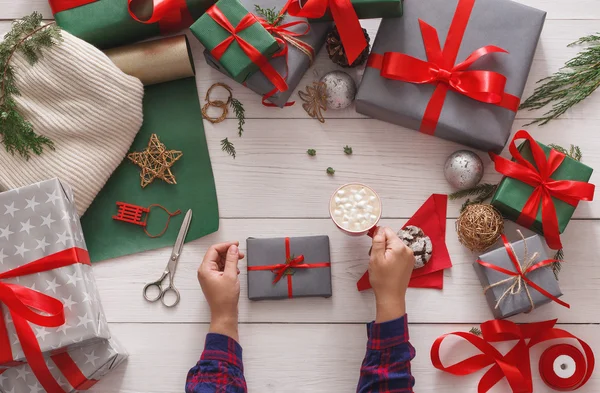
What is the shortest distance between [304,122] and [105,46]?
21.4 inches

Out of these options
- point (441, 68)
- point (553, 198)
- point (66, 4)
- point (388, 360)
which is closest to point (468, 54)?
point (441, 68)

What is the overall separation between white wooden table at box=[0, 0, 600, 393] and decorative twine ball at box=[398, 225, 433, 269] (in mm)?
60

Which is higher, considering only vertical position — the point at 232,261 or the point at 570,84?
the point at 570,84

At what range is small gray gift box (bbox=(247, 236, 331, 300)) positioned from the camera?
1.27 meters

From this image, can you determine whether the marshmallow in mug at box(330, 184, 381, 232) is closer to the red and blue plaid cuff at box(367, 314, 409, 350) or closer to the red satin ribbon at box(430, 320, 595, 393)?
the red and blue plaid cuff at box(367, 314, 409, 350)

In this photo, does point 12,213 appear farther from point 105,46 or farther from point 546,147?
point 546,147

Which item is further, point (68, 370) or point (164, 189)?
point (164, 189)

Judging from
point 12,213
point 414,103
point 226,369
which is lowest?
point 226,369

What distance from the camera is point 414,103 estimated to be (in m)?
1.25

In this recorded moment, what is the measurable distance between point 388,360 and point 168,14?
3.16 ft

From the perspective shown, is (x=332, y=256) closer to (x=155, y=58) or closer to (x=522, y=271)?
(x=522, y=271)

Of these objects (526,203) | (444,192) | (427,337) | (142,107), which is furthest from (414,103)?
(142,107)

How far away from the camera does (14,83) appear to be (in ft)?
4.08

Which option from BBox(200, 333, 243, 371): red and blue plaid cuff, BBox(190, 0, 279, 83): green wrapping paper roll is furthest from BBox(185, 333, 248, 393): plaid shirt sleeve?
BBox(190, 0, 279, 83): green wrapping paper roll
